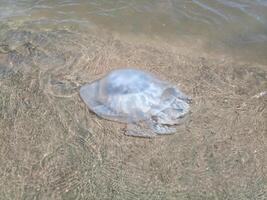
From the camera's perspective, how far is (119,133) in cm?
435

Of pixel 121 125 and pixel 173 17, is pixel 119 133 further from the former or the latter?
pixel 173 17

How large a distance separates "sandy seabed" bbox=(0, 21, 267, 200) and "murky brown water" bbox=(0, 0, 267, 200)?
0.01 m

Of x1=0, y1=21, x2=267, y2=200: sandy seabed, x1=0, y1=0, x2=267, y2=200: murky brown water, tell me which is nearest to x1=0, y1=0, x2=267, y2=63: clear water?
x1=0, y1=0, x2=267, y2=200: murky brown water

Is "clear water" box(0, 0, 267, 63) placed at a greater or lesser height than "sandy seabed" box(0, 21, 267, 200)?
greater

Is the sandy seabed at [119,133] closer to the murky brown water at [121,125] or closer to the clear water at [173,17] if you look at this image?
the murky brown water at [121,125]

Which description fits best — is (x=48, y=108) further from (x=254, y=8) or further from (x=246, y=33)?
(x=254, y=8)

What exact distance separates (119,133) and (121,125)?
117mm

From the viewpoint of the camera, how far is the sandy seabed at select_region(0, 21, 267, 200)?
3842 mm

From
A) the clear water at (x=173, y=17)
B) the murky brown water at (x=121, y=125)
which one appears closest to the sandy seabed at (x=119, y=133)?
the murky brown water at (x=121, y=125)

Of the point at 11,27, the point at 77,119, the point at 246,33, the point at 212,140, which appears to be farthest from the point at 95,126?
the point at 246,33

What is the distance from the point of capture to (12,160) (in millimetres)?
4062

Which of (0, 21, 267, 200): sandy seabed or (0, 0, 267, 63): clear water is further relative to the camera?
(0, 0, 267, 63): clear water

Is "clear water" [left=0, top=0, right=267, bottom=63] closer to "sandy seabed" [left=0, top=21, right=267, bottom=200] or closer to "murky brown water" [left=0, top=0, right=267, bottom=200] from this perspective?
"murky brown water" [left=0, top=0, right=267, bottom=200]

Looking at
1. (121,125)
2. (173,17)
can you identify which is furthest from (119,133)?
(173,17)
